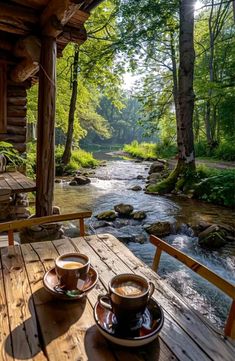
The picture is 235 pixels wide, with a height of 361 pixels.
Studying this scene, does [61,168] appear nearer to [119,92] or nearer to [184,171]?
[119,92]

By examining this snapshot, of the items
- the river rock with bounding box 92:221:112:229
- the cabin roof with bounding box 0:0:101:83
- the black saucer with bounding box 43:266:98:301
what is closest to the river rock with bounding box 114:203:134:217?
the river rock with bounding box 92:221:112:229

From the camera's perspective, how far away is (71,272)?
1115 millimetres

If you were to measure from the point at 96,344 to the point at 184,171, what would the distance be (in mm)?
7111

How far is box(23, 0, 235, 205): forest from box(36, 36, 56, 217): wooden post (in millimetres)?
2363

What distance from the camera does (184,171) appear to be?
7676 mm

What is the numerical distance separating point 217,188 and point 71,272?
624 centimetres

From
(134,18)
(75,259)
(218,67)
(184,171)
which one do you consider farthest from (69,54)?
(75,259)

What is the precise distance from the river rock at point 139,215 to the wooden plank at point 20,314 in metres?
4.15

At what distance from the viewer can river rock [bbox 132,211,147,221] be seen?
218 inches

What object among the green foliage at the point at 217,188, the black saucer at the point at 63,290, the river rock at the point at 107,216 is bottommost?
the river rock at the point at 107,216

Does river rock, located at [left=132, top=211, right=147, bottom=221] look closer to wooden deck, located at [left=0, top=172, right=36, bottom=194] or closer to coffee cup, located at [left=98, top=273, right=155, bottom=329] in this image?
wooden deck, located at [left=0, top=172, right=36, bottom=194]

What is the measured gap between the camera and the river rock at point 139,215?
5.53 metres

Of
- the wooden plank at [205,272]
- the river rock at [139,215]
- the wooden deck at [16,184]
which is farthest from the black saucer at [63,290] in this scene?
the river rock at [139,215]

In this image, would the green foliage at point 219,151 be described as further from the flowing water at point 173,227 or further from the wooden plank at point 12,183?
the wooden plank at point 12,183
